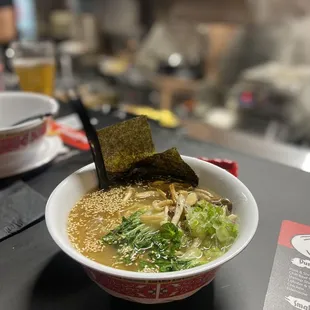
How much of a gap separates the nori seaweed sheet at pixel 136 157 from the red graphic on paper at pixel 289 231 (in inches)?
7.4

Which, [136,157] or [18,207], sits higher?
[136,157]

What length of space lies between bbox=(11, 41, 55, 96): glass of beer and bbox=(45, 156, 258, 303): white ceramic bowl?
2.54 ft

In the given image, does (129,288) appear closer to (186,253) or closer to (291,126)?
(186,253)

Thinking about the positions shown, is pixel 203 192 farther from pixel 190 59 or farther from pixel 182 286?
pixel 190 59

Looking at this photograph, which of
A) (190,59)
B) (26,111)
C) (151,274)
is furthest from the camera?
(190,59)

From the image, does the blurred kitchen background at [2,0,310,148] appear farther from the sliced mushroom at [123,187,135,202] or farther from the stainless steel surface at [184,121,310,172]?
the sliced mushroom at [123,187,135,202]

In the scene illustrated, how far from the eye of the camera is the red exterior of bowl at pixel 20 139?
2.92ft

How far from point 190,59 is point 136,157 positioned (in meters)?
2.06

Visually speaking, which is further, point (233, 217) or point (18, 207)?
point (18, 207)

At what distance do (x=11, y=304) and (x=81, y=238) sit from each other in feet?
0.46

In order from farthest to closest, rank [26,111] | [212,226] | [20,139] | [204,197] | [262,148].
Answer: [262,148] → [26,111] → [20,139] → [204,197] → [212,226]

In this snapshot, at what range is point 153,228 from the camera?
0.65 m

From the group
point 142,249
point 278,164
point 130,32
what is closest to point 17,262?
point 142,249

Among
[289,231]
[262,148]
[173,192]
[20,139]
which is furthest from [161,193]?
[262,148]
